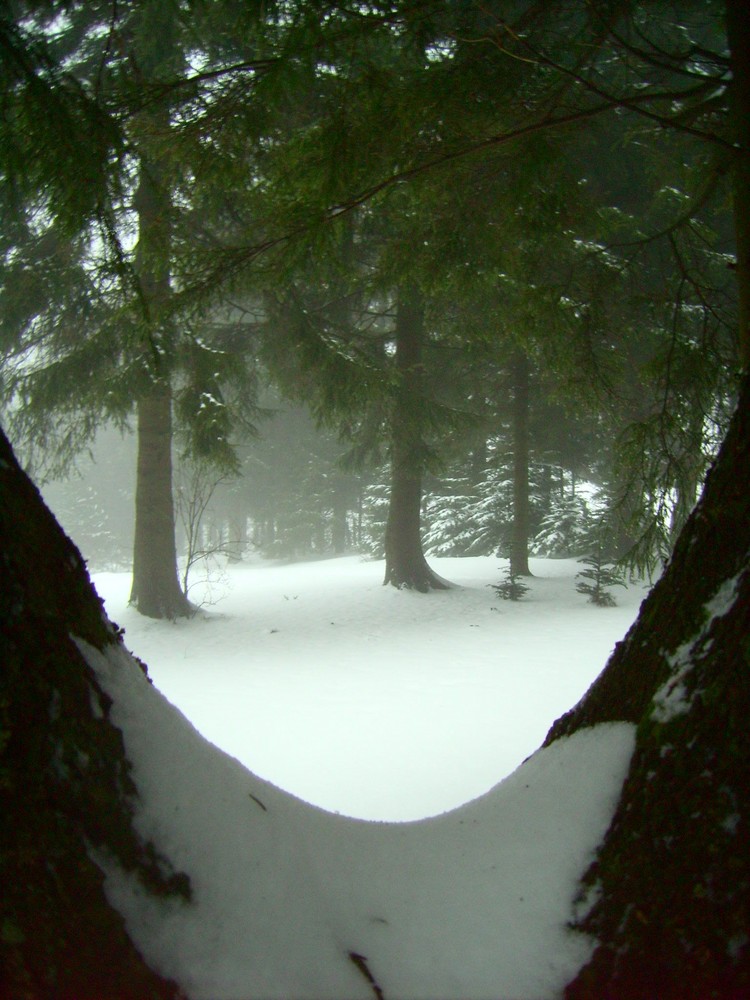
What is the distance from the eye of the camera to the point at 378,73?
Result: 2623mm

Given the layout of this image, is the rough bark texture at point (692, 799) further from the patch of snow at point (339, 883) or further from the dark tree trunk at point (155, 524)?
the dark tree trunk at point (155, 524)

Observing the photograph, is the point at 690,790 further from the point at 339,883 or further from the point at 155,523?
the point at 155,523

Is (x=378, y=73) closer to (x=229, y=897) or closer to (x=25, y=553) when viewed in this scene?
(x=25, y=553)

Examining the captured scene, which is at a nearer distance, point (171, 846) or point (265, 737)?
point (171, 846)

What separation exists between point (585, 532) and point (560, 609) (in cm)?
752

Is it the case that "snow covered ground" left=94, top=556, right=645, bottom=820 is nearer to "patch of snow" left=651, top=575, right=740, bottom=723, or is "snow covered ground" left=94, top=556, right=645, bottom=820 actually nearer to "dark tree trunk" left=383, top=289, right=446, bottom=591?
"dark tree trunk" left=383, top=289, right=446, bottom=591

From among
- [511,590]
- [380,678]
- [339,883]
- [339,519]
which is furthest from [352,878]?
[339,519]

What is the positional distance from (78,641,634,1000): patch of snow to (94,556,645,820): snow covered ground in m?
2.54

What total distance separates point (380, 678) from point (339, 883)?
5603 mm

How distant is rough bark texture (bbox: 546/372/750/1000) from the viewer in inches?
40.6

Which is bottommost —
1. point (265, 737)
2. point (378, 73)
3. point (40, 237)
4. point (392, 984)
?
point (265, 737)

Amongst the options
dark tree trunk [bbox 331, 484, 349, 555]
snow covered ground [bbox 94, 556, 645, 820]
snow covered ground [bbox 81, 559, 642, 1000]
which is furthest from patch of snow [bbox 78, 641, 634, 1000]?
dark tree trunk [bbox 331, 484, 349, 555]

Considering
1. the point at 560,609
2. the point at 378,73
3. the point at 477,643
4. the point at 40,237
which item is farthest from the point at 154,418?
the point at 378,73

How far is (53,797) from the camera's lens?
101cm
